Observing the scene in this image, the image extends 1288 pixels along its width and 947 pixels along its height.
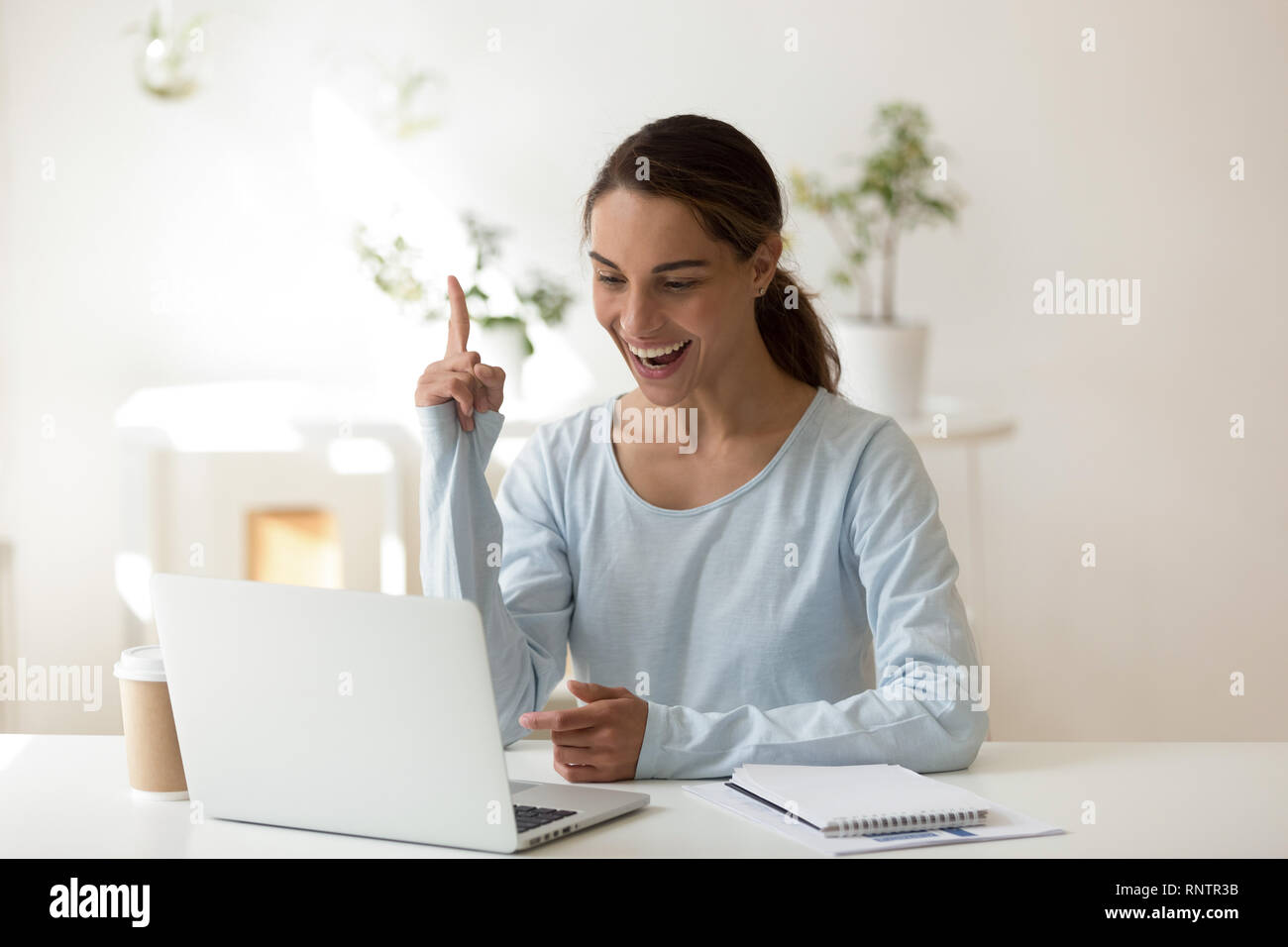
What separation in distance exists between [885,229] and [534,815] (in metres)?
2.26

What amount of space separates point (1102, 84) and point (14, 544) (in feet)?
8.94

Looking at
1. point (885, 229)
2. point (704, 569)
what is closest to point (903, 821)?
point (704, 569)

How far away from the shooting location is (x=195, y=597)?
107 cm

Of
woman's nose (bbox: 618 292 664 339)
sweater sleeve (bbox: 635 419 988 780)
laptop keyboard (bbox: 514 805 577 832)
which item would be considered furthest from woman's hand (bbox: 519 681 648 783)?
woman's nose (bbox: 618 292 664 339)

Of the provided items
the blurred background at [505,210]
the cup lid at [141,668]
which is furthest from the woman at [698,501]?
the blurred background at [505,210]

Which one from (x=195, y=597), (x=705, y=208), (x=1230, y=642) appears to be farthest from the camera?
(x=1230, y=642)

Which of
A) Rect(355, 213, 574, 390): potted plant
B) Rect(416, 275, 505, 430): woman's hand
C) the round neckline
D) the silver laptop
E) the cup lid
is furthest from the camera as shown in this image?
Rect(355, 213, 574, 390): potted plant

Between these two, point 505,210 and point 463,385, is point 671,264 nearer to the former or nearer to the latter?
point 463,385

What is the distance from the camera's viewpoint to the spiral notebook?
41.2 inches

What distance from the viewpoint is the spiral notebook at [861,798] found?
1.05 metres

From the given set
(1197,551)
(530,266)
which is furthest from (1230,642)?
(530,266)

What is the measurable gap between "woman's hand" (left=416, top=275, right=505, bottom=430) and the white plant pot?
1.43 meters

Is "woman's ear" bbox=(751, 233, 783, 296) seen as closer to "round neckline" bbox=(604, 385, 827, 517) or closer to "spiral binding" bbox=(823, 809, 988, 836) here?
"round neckline" bbox=(604, 385, 827, 517)
